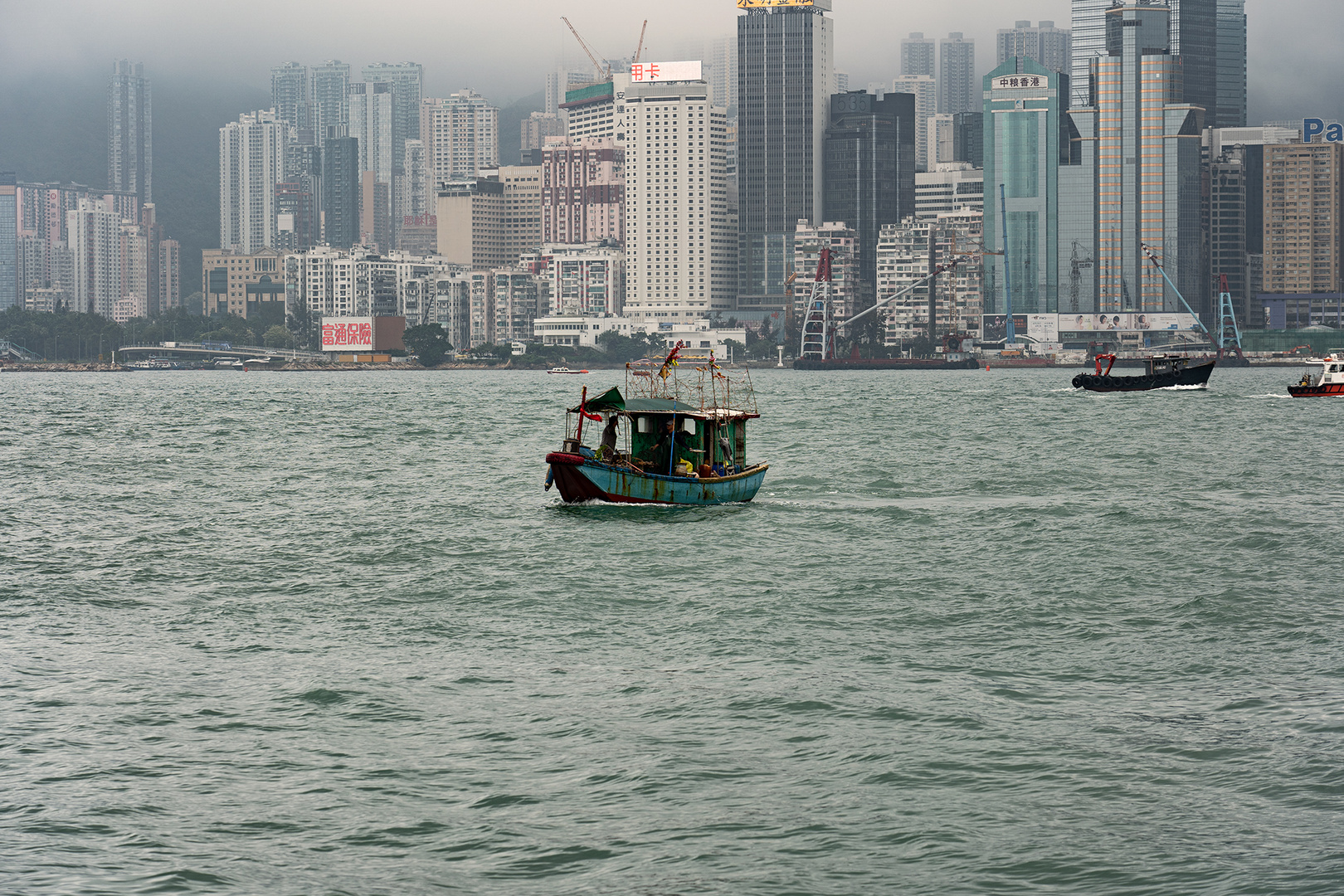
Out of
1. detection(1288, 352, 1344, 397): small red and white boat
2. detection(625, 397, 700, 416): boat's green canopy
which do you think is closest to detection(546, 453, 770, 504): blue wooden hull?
detection(625, 397, 700, 416): boat's green canopy

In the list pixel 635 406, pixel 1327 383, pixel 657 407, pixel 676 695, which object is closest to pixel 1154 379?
pixel 1327 383

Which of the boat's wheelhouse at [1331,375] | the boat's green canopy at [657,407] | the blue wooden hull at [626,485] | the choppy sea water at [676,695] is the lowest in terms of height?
the choppy sea water at [676,695]

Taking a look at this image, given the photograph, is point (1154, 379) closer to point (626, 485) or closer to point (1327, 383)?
point (1327, 383)

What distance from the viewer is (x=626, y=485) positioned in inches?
1416

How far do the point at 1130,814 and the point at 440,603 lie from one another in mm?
14345

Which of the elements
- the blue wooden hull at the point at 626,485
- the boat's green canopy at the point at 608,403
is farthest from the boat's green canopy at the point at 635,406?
the blue wooden hull at the point at 626,485

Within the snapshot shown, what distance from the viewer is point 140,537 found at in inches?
1353

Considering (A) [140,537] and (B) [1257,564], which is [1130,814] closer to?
(B) [1257,564]

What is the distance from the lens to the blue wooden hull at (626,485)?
117 feet

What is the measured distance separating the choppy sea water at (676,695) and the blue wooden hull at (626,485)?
26.3 inches

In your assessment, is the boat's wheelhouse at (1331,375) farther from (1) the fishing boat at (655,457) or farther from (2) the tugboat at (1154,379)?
(1) the fishing boat at (655,457)

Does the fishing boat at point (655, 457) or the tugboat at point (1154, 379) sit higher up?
the tugboat at point (1154, 379)

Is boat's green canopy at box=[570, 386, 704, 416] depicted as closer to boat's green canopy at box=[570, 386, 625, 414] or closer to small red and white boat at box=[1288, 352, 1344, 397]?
boat's green canopy at box=[570, 386, 625, 414]

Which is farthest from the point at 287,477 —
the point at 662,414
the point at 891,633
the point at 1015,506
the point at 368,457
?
the point at 891,633
